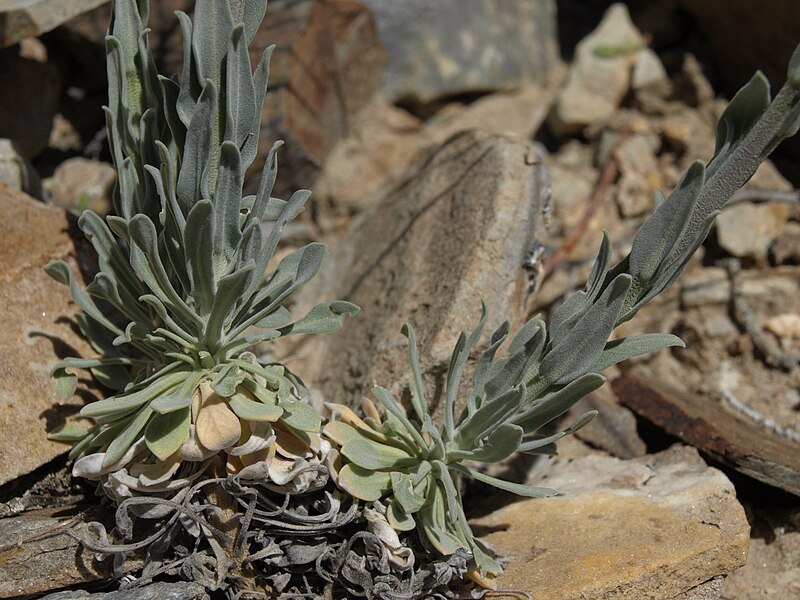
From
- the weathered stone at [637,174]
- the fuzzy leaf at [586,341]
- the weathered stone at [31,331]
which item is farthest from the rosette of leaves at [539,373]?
the weathered stone at [637,174]

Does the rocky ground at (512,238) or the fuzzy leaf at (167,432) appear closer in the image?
the fuzzy leaf at (167,432)

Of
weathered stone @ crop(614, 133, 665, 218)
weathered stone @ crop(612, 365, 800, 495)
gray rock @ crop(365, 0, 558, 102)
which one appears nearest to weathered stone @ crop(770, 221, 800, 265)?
weathered stone @ crop(614, 133, 665, 218)

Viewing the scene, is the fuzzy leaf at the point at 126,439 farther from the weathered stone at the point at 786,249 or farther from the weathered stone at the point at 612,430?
the weathered stone at the point at 786,249

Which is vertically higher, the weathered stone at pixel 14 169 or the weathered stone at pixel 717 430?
the weathered stone at pixel 14 169

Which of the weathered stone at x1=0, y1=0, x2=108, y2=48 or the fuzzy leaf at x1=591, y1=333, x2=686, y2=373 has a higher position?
the weathered stone at x1=0, y1=0, x2=108, y2=48

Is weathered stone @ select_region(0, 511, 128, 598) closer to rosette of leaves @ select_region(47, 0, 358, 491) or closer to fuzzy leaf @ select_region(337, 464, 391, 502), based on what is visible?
rosette of leaves @ select_region(47, 0, 358, 491)

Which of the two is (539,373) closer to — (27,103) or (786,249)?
(786,249)
